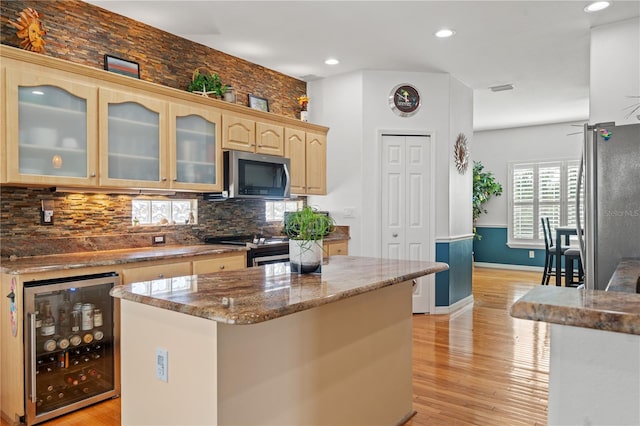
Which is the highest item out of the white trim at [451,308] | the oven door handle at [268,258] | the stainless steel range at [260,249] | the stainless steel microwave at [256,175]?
the stainless steel microwave at [256,175]

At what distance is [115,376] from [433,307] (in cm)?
345

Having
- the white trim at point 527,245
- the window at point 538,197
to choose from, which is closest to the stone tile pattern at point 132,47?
the window at point 538,197

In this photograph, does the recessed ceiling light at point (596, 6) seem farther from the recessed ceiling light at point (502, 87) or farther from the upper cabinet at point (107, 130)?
the upper cabinet at point (107, 130)

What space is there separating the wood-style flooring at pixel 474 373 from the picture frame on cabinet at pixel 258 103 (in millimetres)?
2872

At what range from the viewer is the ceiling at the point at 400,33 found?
3381 millimetres

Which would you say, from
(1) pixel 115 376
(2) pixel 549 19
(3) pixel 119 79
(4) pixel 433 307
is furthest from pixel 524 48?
(1) pixel 115 376

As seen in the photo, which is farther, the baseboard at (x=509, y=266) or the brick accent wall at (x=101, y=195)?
the baseboard at (x=509, y=266)

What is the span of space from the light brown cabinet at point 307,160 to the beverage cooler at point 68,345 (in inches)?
93.7

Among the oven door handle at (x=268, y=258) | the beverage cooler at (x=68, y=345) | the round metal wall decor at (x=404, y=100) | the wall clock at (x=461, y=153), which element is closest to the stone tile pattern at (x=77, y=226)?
the beverage cooler at (x=68, y=345)

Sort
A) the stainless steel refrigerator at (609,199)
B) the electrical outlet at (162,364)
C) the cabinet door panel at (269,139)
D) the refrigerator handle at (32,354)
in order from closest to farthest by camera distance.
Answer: the electrical outlet at (162,364) → the refrigerator handle at (32,354) → the stainless steel refrigerator at (609,199) → the cabinet door panel at (269,139)

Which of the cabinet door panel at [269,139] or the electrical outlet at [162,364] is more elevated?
the cabinet door panel at [269,139]

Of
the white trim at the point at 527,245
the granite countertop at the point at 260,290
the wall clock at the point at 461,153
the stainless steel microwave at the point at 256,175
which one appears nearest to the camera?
the granite countertop at the point at 260,290

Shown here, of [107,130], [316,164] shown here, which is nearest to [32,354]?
[107,130]

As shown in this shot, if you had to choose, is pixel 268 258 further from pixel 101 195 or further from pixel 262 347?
pixel 262 347
